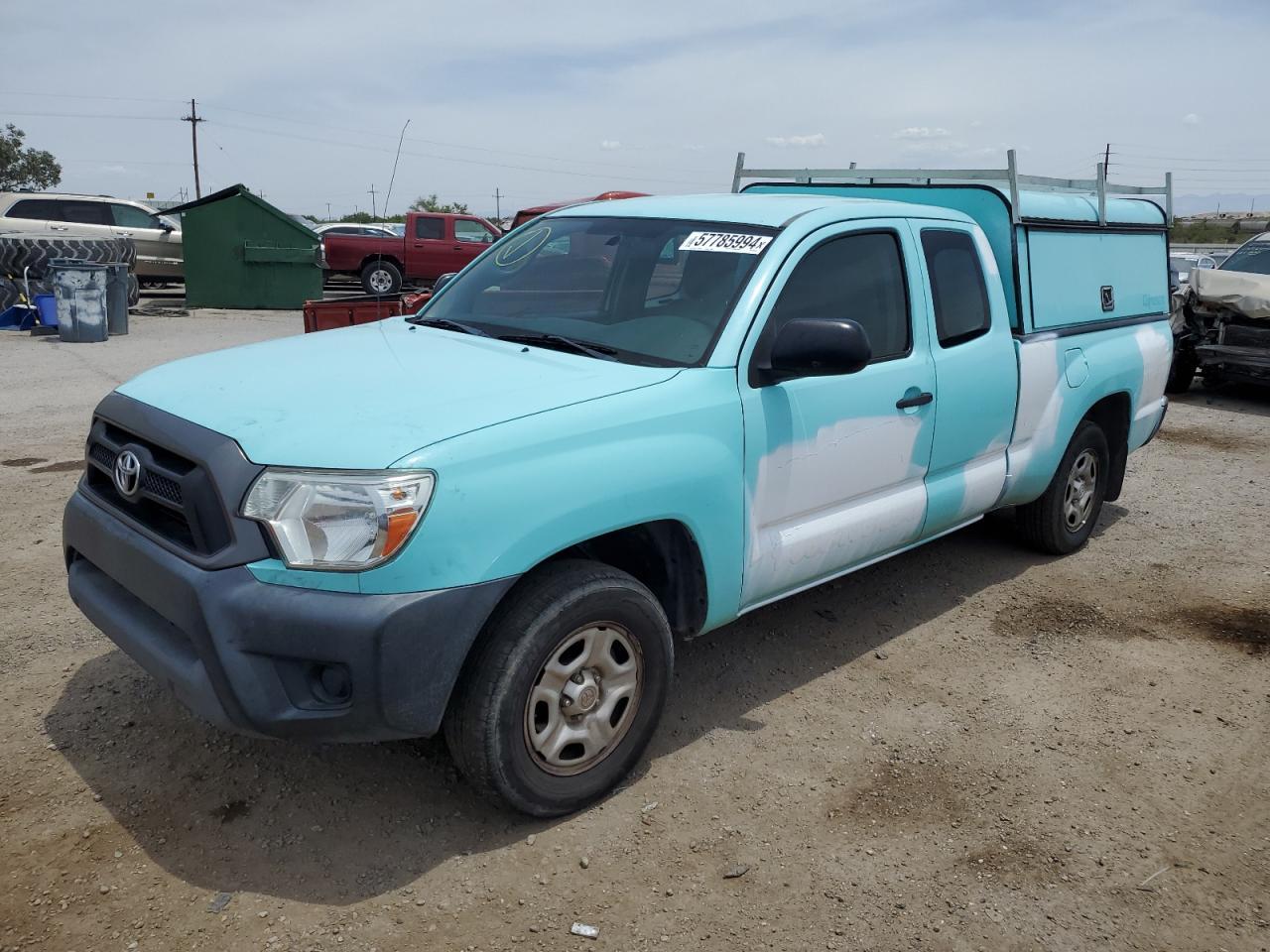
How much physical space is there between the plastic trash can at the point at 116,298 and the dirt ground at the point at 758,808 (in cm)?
1021

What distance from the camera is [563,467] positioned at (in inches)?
113

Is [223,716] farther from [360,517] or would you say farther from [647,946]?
[647,946]

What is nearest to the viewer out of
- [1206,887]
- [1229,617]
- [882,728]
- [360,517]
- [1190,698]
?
[360,517]

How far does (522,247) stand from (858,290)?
54.0 inches

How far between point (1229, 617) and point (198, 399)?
4581 mm

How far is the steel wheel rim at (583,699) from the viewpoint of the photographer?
2994mm

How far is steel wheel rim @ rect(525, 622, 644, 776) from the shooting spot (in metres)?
2.99

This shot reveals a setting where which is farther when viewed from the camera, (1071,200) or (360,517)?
(1071,200)

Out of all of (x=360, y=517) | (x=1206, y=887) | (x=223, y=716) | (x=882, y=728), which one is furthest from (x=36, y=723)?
(x=1206, y=887)

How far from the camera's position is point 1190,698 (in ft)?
13.6

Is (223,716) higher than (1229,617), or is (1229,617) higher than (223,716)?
(223,716)

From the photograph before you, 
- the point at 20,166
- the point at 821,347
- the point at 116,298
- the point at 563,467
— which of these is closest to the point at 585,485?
the point at 563,467

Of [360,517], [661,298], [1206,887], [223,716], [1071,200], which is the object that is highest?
[1071,200]

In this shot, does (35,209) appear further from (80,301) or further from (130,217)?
(80,301)
